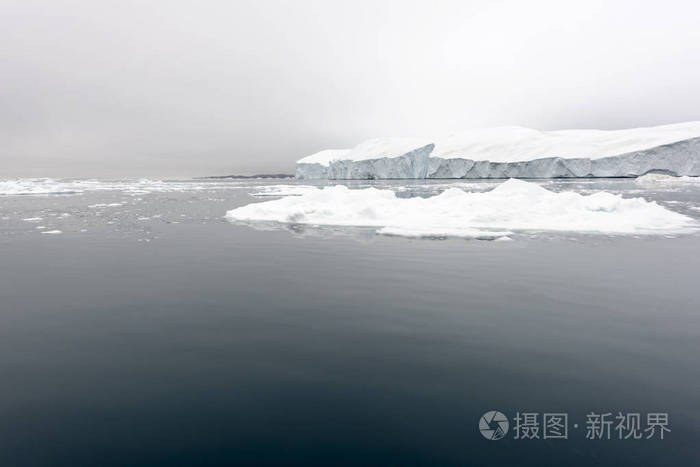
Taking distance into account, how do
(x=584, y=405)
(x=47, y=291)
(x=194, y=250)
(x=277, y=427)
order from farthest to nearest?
(x=194, y=250) < (x=47, y=291) < (x=584, y=405) < (x=277, y=427)

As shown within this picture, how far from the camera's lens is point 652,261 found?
883cm

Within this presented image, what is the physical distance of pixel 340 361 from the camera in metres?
4.21

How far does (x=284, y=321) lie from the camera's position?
5.42 meters

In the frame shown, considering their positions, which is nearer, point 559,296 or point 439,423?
point 439,423

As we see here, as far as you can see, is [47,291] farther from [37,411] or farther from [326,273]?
[326,273]

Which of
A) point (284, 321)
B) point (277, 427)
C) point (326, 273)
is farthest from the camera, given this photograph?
point (326, 273)

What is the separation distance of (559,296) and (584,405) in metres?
3.41

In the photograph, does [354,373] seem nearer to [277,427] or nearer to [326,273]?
[277,427]

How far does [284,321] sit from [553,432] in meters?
3.52

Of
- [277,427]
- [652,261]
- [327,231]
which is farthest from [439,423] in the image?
[327,231]
